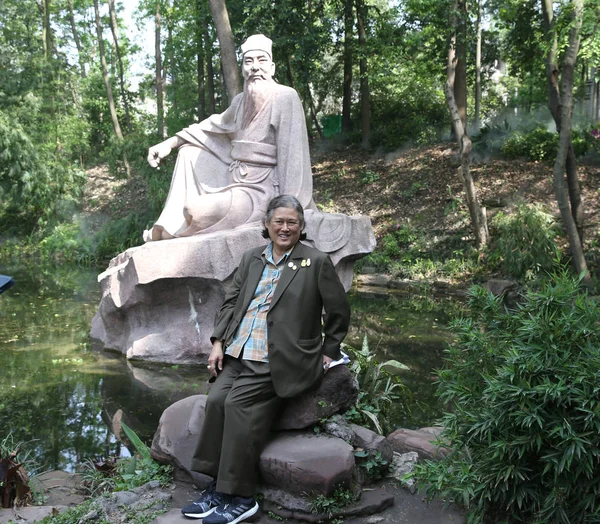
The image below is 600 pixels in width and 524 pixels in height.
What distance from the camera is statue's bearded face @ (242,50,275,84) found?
241 inches

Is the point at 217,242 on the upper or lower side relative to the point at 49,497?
upper

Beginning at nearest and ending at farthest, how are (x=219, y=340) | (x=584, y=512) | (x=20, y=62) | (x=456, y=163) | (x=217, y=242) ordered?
(x=584, y=512)
(x=219, y=340)
(x=217, y=242)
(x=456, y=163)
(x=20, y=62)

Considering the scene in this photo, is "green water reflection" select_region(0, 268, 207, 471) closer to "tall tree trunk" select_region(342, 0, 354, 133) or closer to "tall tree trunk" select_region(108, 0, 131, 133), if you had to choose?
"tall tree trunk" select_region(342, 0, 354, 133)

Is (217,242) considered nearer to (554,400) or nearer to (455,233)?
(554,400)

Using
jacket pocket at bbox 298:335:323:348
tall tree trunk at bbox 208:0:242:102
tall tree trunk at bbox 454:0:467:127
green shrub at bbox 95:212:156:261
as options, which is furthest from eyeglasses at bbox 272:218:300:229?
green shrub at bbox 95:212:156:261

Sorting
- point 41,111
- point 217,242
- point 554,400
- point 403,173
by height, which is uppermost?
point 41,111

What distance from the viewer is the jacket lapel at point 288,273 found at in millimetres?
3078

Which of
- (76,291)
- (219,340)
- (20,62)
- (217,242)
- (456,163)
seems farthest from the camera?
(20,62)

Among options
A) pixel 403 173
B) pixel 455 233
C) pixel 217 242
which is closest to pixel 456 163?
pixel 403 173

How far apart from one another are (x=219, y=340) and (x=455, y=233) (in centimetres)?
997

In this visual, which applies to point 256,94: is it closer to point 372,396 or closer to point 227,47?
point 372,396

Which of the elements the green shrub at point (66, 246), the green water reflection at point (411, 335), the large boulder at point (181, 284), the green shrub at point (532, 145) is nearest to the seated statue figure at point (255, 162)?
the large boulder at point (181, 284)

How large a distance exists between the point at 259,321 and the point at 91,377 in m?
2.91

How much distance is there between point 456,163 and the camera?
1550 cm
